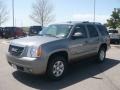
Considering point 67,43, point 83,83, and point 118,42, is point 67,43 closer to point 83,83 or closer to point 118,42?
point 83,83

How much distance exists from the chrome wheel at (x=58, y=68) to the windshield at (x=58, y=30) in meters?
1.01

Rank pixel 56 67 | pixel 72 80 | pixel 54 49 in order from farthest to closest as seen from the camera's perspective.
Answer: pixel 72 80
pixel 56 67
pixel 54 49

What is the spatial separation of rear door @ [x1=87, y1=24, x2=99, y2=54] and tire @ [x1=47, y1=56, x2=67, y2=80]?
1.94 meters

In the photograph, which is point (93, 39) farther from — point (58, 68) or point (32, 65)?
point (32, 65)

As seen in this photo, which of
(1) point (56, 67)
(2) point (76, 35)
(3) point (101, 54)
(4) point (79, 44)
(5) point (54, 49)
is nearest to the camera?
(5) point (54, 49)

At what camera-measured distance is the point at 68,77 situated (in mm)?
8227

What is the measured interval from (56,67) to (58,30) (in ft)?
5.35

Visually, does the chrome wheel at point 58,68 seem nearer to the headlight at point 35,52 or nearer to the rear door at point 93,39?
the headlight at point 35,52

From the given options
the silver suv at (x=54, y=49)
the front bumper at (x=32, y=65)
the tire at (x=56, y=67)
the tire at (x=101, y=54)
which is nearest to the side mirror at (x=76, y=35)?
the silver suv at (x=54, y=49)

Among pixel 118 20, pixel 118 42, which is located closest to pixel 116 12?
pixel 118 20

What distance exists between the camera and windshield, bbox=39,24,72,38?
846cm

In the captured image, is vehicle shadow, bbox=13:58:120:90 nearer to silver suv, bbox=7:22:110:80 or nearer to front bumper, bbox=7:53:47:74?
silver suv, bbox=7:22:110:80

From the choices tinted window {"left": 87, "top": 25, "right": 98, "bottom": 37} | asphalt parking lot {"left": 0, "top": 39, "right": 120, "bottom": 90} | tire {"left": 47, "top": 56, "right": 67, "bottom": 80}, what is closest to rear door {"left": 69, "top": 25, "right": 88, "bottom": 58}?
tinted window {"left": 87, "top": 25, "right": 98, "bottom": 37}

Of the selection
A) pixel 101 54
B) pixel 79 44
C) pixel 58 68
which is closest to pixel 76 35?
pixel 79 44
